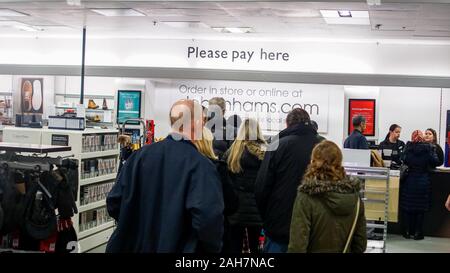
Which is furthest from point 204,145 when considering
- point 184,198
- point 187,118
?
point 184,198

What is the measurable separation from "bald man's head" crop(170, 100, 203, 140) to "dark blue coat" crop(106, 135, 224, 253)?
65 millimetres

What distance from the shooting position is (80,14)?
858 centimetres

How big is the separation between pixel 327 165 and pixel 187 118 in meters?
0.88

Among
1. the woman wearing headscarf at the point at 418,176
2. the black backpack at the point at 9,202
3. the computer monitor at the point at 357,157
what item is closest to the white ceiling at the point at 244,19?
the woman wearing headscarf at the point at 418,176

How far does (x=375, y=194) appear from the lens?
642 centimetres

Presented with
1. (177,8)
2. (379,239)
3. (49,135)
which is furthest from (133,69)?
(379,239)

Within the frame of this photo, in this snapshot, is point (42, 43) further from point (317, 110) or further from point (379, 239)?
point (379, 239)

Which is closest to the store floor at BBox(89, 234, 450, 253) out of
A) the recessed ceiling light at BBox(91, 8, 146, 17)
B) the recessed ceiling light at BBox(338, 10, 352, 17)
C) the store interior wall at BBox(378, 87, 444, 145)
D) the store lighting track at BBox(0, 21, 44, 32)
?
the store interior wall at BBox(378, 87, 444, 145)

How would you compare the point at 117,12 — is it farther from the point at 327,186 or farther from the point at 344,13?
the point at 327,186

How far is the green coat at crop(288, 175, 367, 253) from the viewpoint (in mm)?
3096

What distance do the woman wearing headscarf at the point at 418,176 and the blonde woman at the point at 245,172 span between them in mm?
4003

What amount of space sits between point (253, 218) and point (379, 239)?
3399 mm

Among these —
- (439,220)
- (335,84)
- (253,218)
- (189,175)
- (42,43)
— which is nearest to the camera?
(189,175)

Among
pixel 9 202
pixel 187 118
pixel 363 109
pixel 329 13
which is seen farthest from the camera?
pixel 363 109
